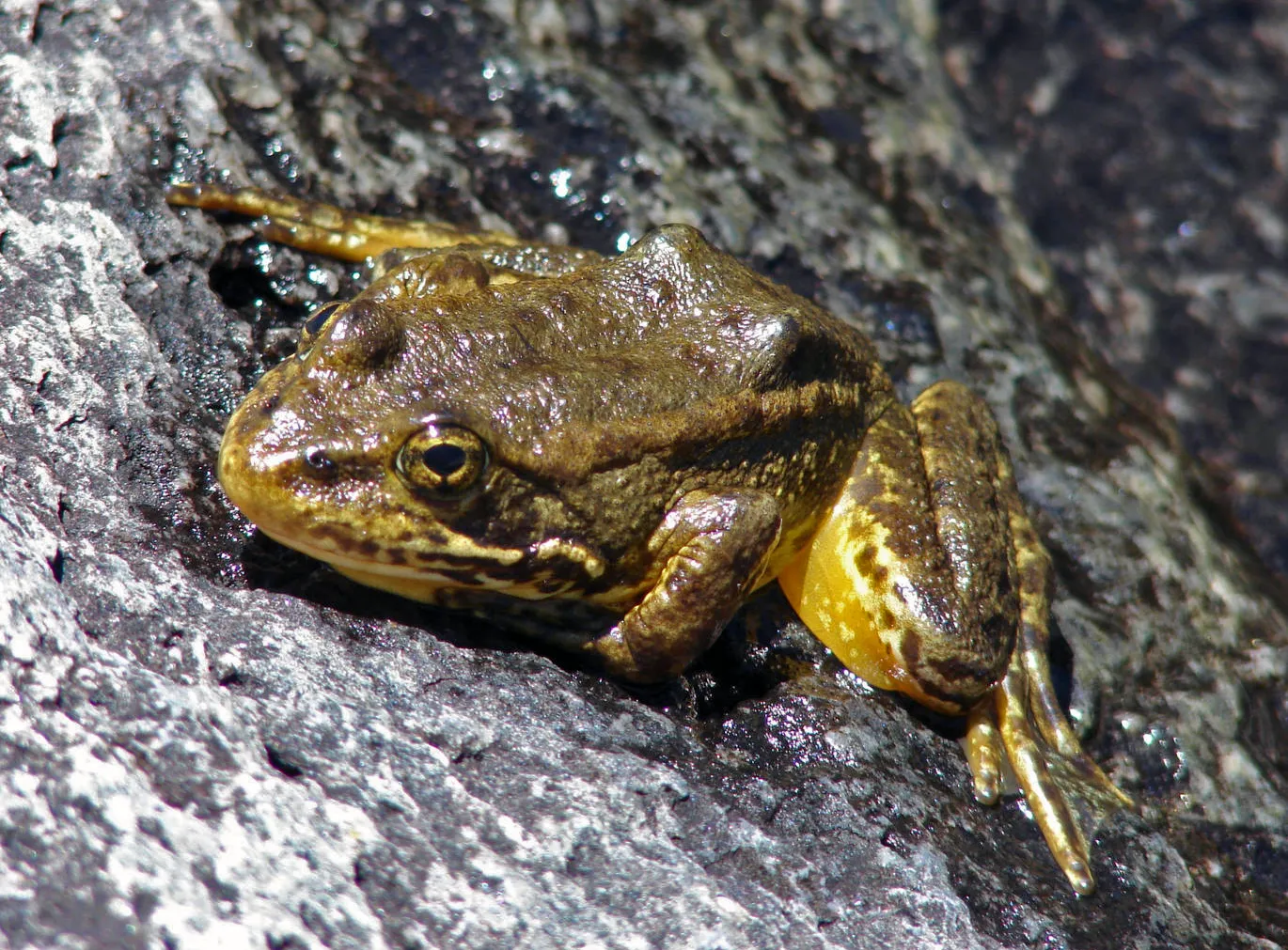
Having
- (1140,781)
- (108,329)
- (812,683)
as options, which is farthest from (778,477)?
(108,329)

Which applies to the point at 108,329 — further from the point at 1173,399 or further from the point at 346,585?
the point at 1173,399

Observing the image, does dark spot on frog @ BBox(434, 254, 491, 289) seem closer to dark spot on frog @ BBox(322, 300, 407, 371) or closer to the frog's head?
the frog's head

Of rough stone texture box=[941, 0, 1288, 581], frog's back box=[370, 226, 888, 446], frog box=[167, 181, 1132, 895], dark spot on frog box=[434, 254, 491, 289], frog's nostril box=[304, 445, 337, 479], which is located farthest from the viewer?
rough stone texture box=[941, 0, 1288, 581]

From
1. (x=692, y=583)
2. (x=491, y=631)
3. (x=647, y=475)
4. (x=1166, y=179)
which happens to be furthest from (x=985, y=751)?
(x=1166, y=179)

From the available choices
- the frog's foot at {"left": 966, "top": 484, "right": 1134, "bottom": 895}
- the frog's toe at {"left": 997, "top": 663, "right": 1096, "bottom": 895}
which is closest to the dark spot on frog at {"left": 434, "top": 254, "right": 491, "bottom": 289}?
the frog's foot at {"left": 966, "top": 484, "right": 1134, "bottom": 895}

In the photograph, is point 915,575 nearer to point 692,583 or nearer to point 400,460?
point 692,583

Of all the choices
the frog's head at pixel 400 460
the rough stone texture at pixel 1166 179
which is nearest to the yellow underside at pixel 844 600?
the frog's head at pixel 400 460
